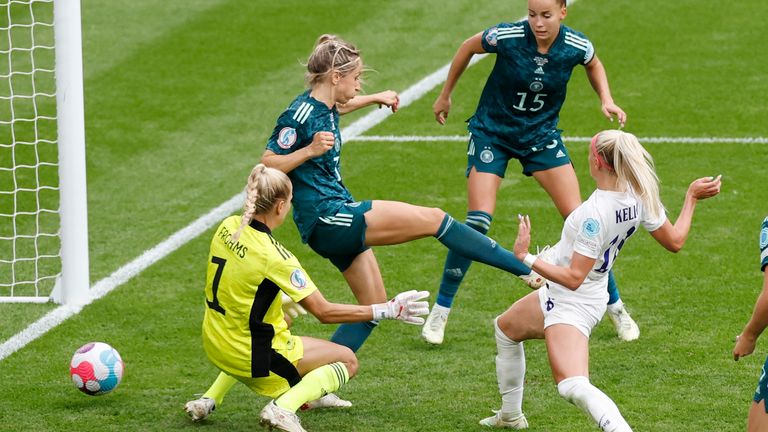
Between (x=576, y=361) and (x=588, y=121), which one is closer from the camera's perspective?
(x=576, y=361)

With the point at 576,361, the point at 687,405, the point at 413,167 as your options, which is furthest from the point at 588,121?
the point at 576,361

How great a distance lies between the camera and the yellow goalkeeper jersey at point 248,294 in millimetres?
6297

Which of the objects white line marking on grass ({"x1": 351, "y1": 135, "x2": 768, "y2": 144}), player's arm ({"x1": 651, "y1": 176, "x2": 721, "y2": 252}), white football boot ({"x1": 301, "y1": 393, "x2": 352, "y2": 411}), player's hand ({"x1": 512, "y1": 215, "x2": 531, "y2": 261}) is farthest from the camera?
white line marking on grass ({"x1": 351, "y1": 135, "x2": 768, "y2": 144})

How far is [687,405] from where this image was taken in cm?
702

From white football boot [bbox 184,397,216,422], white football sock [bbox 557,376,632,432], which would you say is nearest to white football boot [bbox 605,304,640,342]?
white football sock [bbox 557,376,632,432]

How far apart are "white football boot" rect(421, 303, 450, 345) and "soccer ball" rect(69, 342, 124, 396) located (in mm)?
2016

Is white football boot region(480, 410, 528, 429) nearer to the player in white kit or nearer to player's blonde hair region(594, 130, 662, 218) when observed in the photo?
the player in white kit

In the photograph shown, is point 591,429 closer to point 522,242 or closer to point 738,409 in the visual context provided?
point 738,409

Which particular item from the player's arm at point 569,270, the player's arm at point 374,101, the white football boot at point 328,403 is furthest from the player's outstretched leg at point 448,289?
the player's arm at point 569,270

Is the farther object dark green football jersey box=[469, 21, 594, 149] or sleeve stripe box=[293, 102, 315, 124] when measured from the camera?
dark green football jersey box=[469, 21, 594, 149]

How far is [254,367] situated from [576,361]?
5.36 ft

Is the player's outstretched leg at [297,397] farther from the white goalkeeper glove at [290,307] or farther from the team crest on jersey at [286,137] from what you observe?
the team crest on jersey at [286,137]

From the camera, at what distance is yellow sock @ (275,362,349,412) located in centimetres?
639

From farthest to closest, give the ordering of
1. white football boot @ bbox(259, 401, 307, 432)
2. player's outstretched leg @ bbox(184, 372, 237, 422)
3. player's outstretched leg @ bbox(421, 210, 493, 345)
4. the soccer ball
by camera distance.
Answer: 1. player's outstretched leg @ bbox(421, 210, 493, 345)
2. the soccer ball
3. player's outstretched leg @ bbox(184, 372, 237, 422)
4. white football boot @ bbox(259, 401, 307, 432)
